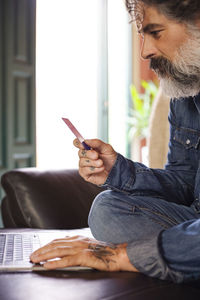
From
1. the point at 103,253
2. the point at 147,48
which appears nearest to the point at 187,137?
the point at 147,48

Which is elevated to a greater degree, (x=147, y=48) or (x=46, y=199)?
(x=147, y=48)

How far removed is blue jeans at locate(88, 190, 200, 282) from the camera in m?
1.12

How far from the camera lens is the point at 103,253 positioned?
1213 millimetres

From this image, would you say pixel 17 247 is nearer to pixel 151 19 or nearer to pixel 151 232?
pixel 151 232

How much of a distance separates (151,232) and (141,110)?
427 centimetres

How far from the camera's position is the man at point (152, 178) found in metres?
1.19

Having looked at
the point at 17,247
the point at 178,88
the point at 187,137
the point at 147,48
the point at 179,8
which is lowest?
the point at 17,247

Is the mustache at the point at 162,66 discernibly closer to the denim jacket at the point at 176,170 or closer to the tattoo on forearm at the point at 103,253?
the denim jacket at the point at 176,170

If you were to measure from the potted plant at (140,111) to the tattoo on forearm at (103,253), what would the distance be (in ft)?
14.3

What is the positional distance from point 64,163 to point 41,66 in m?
→ 1.11

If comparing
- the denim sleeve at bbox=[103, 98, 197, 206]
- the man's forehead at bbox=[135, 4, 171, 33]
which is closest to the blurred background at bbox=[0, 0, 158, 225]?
the denim sleeve at bbox=[103, 98, 197, 206]

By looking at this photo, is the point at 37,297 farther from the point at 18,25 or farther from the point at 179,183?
the point at 18,25

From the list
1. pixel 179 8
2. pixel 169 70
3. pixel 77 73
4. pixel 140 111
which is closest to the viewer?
pixel 179 8

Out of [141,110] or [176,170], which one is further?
[141,110]
